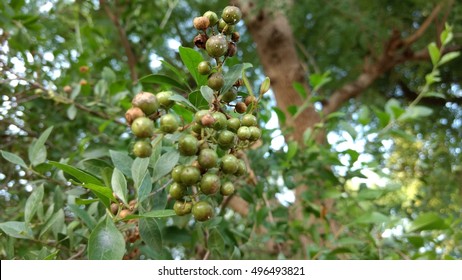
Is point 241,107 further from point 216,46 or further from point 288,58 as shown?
point 288,58

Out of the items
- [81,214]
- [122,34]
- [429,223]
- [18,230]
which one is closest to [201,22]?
[81,214]

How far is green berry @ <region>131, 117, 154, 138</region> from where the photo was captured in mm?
536

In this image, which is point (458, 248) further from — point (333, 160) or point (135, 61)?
point (135, 61)

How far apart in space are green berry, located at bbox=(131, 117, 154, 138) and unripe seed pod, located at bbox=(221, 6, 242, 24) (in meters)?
0.19

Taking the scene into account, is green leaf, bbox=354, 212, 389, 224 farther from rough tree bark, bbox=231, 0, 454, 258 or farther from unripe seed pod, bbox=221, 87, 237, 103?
rough tree bark, bbox=231, 0, 454, 258

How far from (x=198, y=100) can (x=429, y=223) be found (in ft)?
2.74

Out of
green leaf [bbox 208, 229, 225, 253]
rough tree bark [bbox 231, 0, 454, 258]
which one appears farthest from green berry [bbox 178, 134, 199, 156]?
rough tree bark [bbox 231, 0, 454, 258]

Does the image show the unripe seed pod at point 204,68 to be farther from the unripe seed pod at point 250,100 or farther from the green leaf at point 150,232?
the green leaf at point 150,232

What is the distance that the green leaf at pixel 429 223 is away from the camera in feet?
3.94

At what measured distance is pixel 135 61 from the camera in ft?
6.25

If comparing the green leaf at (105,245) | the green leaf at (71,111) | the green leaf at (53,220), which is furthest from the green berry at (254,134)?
the green leaf at (71,111)

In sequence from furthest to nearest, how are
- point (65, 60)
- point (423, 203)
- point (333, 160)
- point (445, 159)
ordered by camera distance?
point (445, 159), point (423, 203), point (65, 60), point (333, 160)

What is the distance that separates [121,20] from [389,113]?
1066mm
